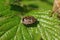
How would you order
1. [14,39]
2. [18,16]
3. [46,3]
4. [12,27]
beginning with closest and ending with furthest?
[14,39], [12,27], [18,16], [46,3]

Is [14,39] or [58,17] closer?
[14,39]

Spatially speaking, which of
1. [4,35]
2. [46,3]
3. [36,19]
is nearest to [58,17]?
[36,19]

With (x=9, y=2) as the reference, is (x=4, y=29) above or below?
below

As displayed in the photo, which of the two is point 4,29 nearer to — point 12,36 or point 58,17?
point 12,36

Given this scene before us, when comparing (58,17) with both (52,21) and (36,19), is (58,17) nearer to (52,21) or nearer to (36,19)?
(52,21)

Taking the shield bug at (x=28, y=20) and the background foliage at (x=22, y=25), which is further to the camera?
the shield bug at (x=28, y=20)

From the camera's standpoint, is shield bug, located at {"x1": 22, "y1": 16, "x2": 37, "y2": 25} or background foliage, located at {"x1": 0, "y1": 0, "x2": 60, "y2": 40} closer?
background foliage, located at {"x1": 0, "y1": 0, "x2": 60, "y2": 40}

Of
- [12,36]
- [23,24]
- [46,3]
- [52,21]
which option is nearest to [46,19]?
[52,21]

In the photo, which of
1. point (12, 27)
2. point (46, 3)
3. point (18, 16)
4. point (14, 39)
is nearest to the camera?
point (14, 39)

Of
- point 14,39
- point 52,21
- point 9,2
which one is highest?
point 9,2
